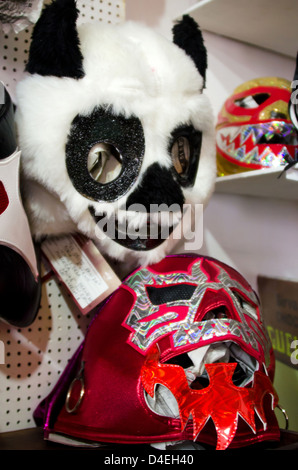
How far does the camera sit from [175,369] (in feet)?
2.18

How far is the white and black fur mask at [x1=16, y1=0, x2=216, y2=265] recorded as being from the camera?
0.71 meters

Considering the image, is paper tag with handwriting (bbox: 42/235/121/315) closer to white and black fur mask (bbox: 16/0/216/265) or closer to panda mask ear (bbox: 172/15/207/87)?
white and black fur mask (bbox: 16/0/216/265)

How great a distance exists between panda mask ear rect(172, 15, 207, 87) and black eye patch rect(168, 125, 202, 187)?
14 cm

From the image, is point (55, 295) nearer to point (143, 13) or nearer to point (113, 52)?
point (113, 52)

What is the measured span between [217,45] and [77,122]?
2.32 ft

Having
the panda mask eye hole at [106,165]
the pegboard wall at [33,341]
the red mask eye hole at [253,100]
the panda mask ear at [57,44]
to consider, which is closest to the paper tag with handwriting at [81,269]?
the pegboard wall at [33,341]

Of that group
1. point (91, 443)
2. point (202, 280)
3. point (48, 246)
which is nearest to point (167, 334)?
point (202, 280)

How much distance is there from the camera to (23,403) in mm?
874

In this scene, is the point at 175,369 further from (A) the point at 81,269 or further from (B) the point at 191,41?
(B) the point at 191,41

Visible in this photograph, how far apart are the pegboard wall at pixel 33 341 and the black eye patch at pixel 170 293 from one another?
0.83 ft

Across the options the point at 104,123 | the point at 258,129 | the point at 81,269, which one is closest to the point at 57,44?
the point at 104,123

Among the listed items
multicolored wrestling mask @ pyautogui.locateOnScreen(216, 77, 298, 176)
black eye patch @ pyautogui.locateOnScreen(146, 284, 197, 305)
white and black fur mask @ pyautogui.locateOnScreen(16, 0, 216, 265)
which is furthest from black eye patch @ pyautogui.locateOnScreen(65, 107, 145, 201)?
multicolored wrestling mask @ pyautogui.locateOnScreen(216, 77, 298, 176)

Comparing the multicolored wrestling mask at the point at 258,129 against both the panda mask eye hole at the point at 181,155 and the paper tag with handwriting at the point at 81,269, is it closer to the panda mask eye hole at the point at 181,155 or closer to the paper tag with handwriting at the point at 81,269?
the panda mask eye hole at the point at 181,155

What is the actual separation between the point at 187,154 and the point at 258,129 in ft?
0.92
